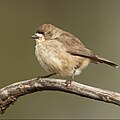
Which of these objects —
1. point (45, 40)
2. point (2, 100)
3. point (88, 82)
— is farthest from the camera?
point (88, 82)

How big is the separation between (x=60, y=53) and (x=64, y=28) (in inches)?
75.5

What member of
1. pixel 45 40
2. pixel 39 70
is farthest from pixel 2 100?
pixel 39 70

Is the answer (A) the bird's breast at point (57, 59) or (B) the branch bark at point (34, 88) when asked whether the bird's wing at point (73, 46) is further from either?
(B) the branch bark at point (34, 88)

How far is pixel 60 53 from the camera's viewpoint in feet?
11.7

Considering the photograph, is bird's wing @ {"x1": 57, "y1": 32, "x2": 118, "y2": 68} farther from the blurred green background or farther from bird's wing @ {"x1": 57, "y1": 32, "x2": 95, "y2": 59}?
the blurred green background

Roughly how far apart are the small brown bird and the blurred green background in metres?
1.71

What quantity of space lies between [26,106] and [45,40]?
1.92m

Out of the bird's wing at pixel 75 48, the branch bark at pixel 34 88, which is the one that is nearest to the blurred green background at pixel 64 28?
the bird's wing at pixel 75 48

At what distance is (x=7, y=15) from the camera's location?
558 cm

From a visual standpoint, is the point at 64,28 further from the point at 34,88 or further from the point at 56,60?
the point at 34,88

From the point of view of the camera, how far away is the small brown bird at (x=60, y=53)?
3.55 metres

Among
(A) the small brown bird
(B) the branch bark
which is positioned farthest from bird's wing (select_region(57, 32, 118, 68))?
(B) the branch bark

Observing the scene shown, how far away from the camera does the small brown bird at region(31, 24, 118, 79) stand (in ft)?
11.6

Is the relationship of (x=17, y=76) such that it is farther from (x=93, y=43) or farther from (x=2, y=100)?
(x=2, y=100)
